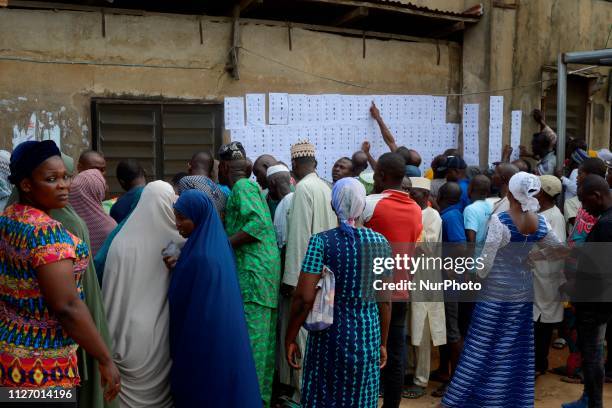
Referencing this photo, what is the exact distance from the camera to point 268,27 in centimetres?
850

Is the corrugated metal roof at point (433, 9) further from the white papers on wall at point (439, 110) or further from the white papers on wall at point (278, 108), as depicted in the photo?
the white papers on wall at point (278, 108)

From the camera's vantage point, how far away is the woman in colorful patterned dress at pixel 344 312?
3.74 metres

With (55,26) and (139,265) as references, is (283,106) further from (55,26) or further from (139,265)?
(139,265)

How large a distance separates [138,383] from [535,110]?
328 inches

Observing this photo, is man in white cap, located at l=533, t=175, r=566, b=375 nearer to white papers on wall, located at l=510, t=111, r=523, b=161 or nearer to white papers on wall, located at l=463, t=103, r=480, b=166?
white papers on wall, located at l=463, t=103, r=480, b=166

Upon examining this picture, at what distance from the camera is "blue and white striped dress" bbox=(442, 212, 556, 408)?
4777mm

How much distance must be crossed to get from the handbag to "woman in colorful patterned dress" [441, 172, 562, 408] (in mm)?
1522

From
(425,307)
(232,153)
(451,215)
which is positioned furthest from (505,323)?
(232,153)

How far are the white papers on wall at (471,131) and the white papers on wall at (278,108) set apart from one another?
3.09m

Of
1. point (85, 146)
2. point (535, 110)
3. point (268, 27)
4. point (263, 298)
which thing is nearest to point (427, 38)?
point (535, 110)

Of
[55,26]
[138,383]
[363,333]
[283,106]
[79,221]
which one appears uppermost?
[55,26]

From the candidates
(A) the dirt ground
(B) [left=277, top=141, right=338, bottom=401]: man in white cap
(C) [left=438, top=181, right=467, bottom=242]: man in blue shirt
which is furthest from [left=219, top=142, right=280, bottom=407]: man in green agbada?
(C) [left=438, top=181, right=467, bottom=242]: man in blue shirt

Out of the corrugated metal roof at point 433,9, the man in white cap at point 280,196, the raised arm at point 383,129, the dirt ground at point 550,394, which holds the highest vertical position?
the corrugated metal roof at point 433,9

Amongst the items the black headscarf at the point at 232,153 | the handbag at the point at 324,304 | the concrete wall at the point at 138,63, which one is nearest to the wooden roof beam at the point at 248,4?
the concrete wall at the point at 138,63
